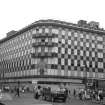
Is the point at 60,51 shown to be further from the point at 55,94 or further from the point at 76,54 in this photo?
the point at 55,94

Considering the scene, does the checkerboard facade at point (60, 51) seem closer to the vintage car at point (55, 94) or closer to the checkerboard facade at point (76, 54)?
the checkerboard facade at point (76, 54)

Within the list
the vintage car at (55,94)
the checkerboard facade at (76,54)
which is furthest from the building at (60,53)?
the vintage car at (55,94)

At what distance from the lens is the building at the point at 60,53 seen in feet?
216

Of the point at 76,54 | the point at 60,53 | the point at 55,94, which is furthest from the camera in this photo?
the point at 76,54

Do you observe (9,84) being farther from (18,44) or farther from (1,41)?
(1,41)

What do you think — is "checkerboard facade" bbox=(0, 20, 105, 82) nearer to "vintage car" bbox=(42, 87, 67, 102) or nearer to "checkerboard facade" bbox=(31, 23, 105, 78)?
"checkerboard facade" bbox=(31, 23, 105, 78)

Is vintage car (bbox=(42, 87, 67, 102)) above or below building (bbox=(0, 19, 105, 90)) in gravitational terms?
below

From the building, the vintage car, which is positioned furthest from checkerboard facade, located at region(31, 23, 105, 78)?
the vintage car

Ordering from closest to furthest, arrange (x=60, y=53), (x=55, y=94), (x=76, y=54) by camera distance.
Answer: (x=55, y=94) → (x=60, y=53) → (x=76, y=54)

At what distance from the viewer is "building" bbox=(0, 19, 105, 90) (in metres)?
65.7

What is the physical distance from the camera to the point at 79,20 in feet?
250

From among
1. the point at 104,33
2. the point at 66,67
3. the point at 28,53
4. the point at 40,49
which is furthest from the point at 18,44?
the point at 104,33

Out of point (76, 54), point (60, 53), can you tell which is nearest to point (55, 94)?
point (60, 53)

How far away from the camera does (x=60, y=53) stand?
6675 centimetres
